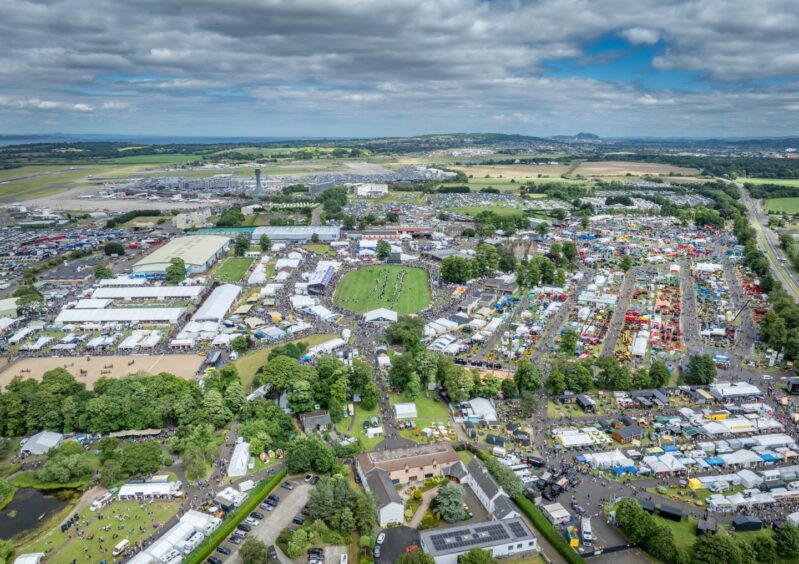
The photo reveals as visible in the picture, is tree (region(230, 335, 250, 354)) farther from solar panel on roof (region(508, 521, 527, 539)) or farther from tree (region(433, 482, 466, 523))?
solar panel on roof (region(508, 521, 527, 539))

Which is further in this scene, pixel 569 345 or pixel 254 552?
pixel 569 345

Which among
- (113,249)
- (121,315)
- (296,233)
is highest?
(296,233)

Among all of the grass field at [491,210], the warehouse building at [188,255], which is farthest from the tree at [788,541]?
the grass field at [491,210]

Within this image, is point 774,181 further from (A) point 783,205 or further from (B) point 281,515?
(B) point 281,515

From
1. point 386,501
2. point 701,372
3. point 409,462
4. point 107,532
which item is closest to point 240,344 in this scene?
point 107,532

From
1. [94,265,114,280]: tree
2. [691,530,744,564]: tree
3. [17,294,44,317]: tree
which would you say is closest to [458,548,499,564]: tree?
[691,530,744,564]: tree

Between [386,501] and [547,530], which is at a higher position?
[386,501]
